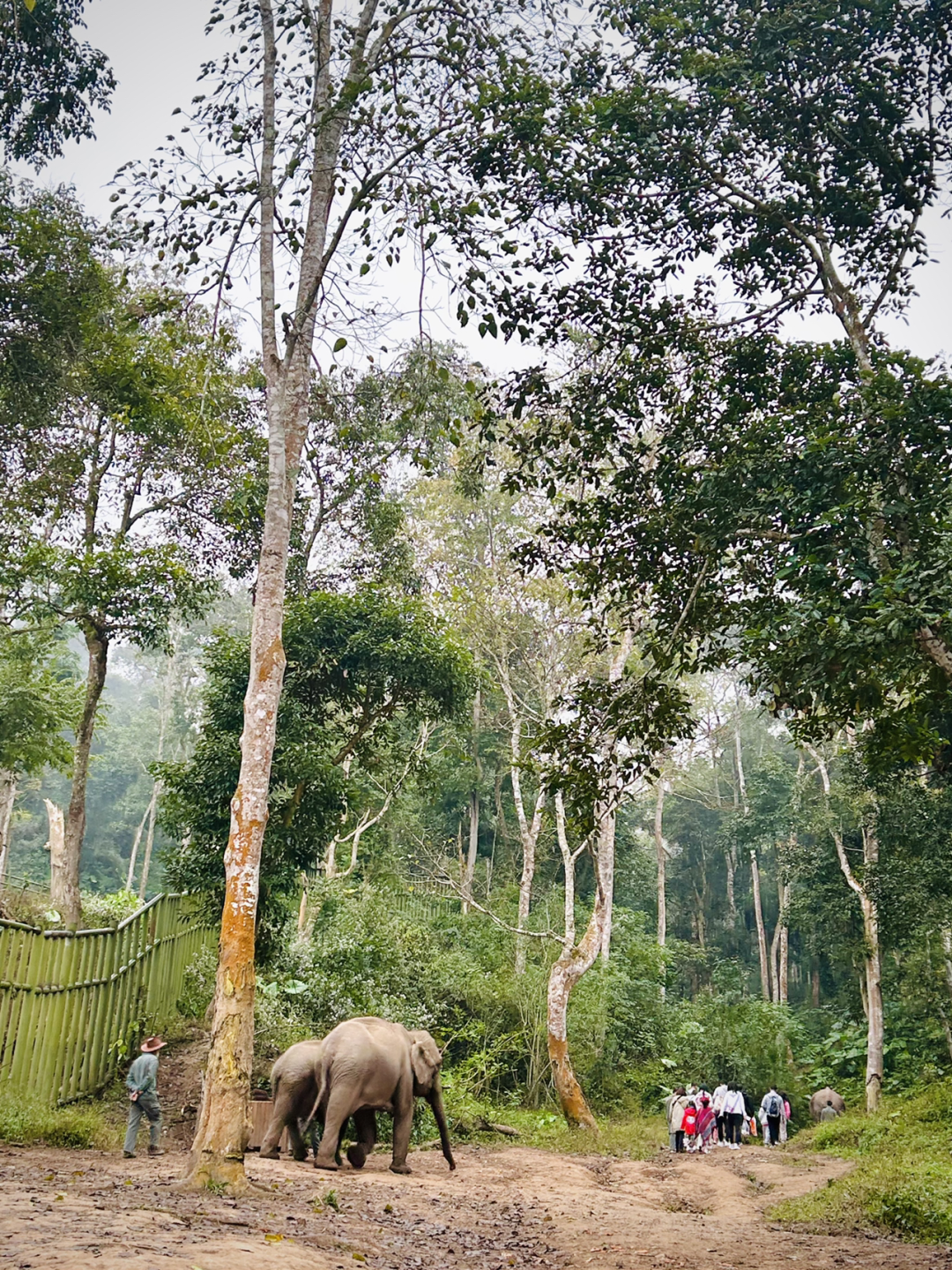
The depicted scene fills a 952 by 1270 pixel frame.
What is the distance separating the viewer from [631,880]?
35.9 metres

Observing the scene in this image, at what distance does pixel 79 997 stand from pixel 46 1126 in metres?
2.12

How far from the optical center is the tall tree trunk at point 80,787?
15.0 metres

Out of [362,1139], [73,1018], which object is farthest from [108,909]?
[362,1139]

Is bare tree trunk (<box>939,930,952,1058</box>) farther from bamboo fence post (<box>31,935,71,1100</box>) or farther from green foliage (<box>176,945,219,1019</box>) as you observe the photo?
bamboo fence post (<box>31,935,71,1100</box>)

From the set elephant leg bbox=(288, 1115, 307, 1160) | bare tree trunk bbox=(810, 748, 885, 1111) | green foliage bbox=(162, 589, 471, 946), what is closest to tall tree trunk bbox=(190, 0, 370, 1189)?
elephant leg bbox=(288, 1115, 307, 1160)

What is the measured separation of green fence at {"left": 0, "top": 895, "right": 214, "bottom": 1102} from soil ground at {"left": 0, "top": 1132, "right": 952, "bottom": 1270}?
124cm

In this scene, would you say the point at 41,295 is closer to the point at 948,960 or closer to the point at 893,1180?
the point at 893,1180

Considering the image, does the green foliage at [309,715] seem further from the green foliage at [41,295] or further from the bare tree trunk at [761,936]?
the bare tree trunk at [761,936]

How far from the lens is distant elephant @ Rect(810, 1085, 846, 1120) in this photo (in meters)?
23.0

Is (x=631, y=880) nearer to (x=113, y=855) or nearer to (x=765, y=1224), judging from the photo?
(x=765, y=1224)

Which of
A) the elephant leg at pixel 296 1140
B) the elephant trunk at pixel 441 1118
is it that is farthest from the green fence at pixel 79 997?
the elephant trunk at pixel 441 1118

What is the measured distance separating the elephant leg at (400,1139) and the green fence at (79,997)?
3345 mm

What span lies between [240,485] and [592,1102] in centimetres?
1462

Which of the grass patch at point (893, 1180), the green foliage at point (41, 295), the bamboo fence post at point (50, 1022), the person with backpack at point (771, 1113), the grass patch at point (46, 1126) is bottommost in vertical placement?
the person with backpack at point (771, 1113)
